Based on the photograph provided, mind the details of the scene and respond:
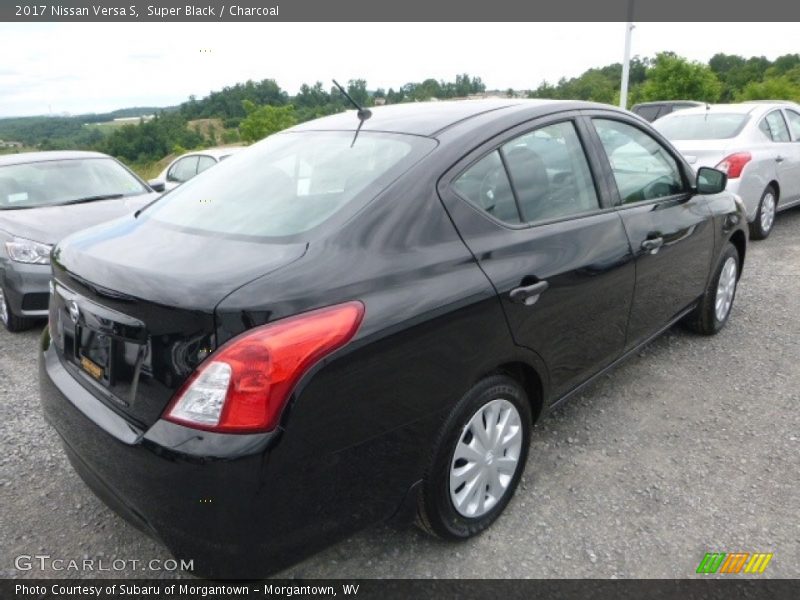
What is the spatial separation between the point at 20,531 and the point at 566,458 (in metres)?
2.41

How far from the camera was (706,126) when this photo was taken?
23.6 feet

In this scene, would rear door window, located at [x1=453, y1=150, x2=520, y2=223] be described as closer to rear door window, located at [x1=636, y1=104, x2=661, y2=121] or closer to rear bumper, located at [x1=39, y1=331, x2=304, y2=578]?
rear bumper, located at [x1=39, y1=331, x2=304, y2=578]

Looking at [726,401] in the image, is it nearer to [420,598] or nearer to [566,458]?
[566,458]

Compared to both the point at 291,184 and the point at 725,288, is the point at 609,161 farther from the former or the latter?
the point at 725,288

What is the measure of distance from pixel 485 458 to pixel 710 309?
2558mm

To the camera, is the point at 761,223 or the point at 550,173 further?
the point at 761,223

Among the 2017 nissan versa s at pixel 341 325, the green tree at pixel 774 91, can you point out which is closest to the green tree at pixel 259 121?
the green tree at pixel 774 91

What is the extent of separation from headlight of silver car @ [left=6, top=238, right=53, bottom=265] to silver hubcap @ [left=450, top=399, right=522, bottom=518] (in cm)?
371

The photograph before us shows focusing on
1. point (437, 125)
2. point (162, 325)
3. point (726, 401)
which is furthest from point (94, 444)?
point (726, 401)

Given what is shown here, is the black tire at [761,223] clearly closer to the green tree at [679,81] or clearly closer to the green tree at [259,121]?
the green tree at [679,81]

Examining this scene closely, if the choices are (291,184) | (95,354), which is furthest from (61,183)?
(95,354)

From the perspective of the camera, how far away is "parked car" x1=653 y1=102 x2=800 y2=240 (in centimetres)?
652

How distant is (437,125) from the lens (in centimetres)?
246

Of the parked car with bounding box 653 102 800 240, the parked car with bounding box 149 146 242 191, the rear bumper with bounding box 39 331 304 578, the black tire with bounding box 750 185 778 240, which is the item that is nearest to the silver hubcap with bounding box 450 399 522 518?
the rear bumper with bounding box 39 331 304 578
